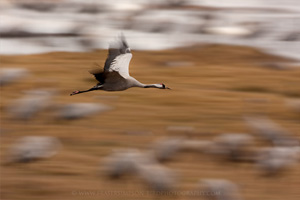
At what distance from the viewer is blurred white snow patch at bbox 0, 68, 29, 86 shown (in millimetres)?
19781

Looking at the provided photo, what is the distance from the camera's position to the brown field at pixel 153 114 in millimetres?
12945

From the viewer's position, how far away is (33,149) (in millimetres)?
13734

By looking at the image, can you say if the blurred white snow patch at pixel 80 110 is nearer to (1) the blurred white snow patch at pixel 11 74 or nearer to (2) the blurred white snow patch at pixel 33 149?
(2) the blurred white snow patch at pixel 33 149

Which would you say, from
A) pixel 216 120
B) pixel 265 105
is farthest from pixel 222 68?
pixel 216 120

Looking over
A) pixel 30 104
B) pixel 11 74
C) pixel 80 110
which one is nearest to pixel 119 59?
pixel 80 110

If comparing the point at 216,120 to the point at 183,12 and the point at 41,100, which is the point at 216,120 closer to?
the point at 41,100

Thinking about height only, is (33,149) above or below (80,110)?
above

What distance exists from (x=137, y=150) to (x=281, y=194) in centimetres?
309

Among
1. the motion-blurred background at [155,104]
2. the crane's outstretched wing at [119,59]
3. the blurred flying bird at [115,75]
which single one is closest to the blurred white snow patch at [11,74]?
the motion-blurred background at [155,104]

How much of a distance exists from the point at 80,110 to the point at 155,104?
1.97 meters

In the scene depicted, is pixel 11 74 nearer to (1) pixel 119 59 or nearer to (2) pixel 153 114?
(2) pixel 153 114

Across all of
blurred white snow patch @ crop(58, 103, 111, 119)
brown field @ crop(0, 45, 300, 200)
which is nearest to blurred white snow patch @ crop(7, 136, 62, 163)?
brown field @ crop(0, 45, 300, 200)

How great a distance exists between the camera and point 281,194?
12836 mm

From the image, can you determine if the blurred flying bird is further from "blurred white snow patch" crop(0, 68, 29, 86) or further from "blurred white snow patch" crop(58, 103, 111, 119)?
"blurred white snow patch" crop(0, 68, 29, 86)
